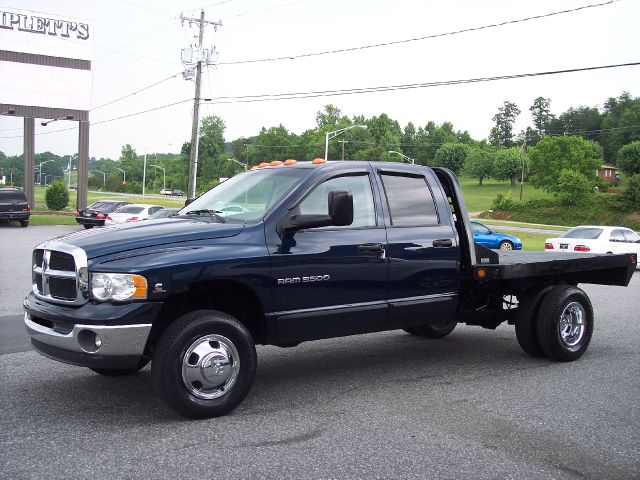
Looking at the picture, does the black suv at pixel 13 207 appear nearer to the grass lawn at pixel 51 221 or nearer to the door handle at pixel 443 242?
the grass lawn at pixel 51 221

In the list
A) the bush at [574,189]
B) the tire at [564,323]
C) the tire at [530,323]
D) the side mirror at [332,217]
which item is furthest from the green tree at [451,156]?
the side mirror at [332,217]

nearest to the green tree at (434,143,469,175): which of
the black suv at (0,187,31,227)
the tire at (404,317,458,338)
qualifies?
the black suv at (0,187,31,227)

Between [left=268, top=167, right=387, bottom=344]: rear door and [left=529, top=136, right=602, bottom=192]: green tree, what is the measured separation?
7542cm

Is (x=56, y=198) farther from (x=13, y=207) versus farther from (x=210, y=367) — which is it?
(x=210, y=367)

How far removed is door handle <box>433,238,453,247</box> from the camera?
6277 mm

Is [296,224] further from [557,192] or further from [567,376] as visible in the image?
[557,192]

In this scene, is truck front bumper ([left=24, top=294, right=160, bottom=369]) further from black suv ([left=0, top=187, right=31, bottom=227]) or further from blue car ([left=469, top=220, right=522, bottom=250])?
black suv ([left=0, top=187, right=31, bottom=227])

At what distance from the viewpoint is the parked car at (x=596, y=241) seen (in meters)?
20.5

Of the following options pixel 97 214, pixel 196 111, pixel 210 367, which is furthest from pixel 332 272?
pixel 196 111

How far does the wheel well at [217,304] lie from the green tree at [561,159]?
76.2 metres

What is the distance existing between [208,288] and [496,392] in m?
2.66

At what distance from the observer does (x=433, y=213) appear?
644 cm

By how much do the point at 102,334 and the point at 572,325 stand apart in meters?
4.96

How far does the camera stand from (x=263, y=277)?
5215 millimetres
